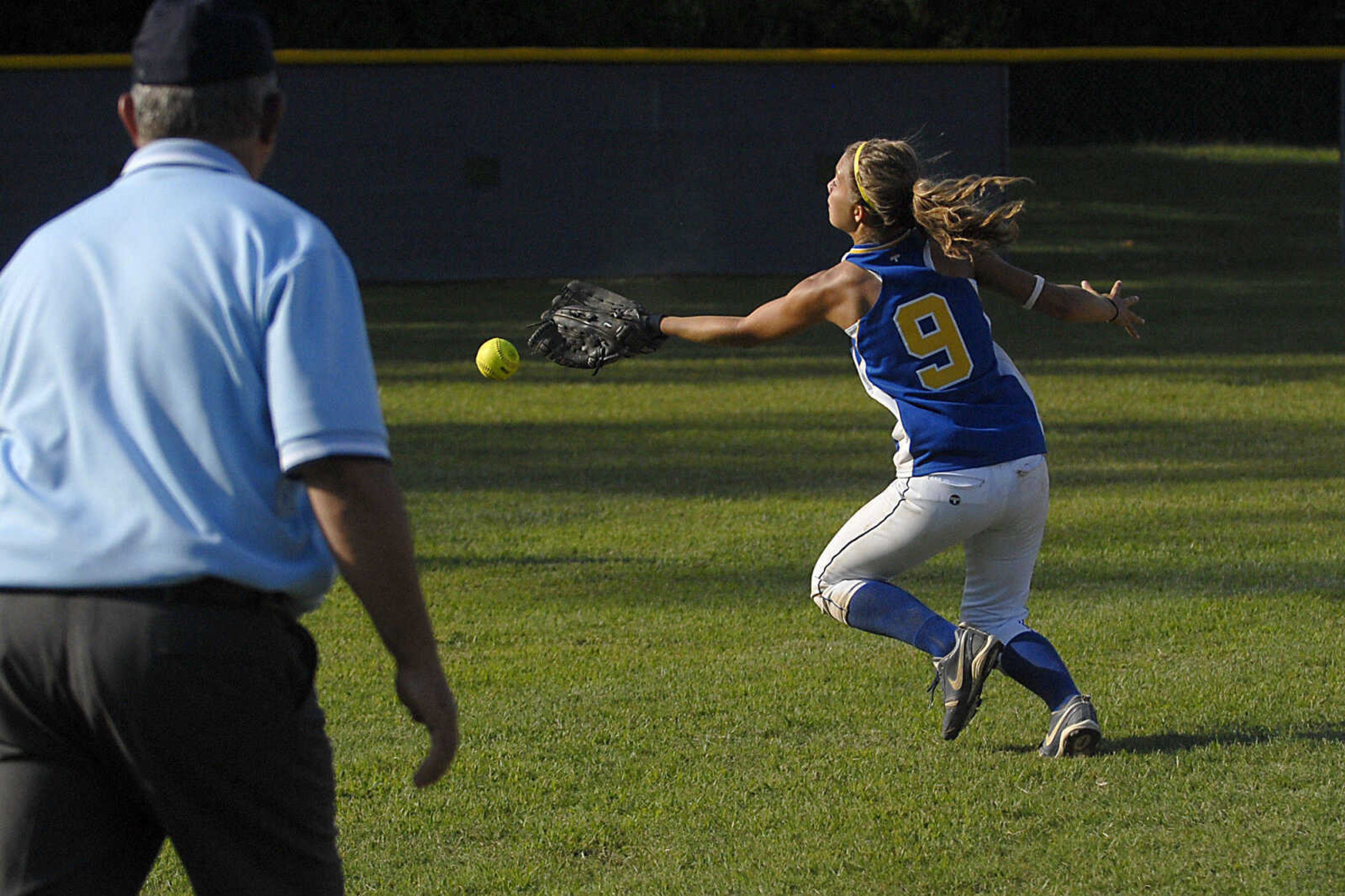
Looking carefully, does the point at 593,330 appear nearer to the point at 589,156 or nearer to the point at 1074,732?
the point at 1074,732

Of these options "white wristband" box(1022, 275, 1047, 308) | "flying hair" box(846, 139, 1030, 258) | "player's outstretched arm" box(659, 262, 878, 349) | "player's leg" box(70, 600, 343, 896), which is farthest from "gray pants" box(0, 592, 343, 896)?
"white wristband" box(1022, 275, 1047, 308)

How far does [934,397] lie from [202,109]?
264 centimetres

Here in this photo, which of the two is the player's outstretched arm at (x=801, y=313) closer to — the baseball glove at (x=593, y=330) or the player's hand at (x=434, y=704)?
the baseball glove at (x=593, y=330)

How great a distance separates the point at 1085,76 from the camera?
32812mm

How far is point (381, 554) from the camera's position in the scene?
2.15 m

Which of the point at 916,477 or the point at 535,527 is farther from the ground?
the point at 916,477

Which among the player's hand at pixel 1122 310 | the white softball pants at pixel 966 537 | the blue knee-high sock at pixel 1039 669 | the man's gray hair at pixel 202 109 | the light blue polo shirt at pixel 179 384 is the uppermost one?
the man's gray hair at pixel 202 109

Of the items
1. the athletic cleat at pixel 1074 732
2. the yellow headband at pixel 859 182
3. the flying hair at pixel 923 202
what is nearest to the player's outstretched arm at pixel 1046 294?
the flying hair at pixel 923 202

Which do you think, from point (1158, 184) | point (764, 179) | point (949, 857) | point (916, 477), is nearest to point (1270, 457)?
point (916, 477)

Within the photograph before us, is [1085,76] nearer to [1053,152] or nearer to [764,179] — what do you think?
[1053,152]

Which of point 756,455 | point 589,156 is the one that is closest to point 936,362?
point 756,455

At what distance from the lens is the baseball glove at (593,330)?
4949 millimetres

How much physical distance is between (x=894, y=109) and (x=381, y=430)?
62.7 feet

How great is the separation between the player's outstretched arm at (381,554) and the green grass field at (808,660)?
1.60 m
